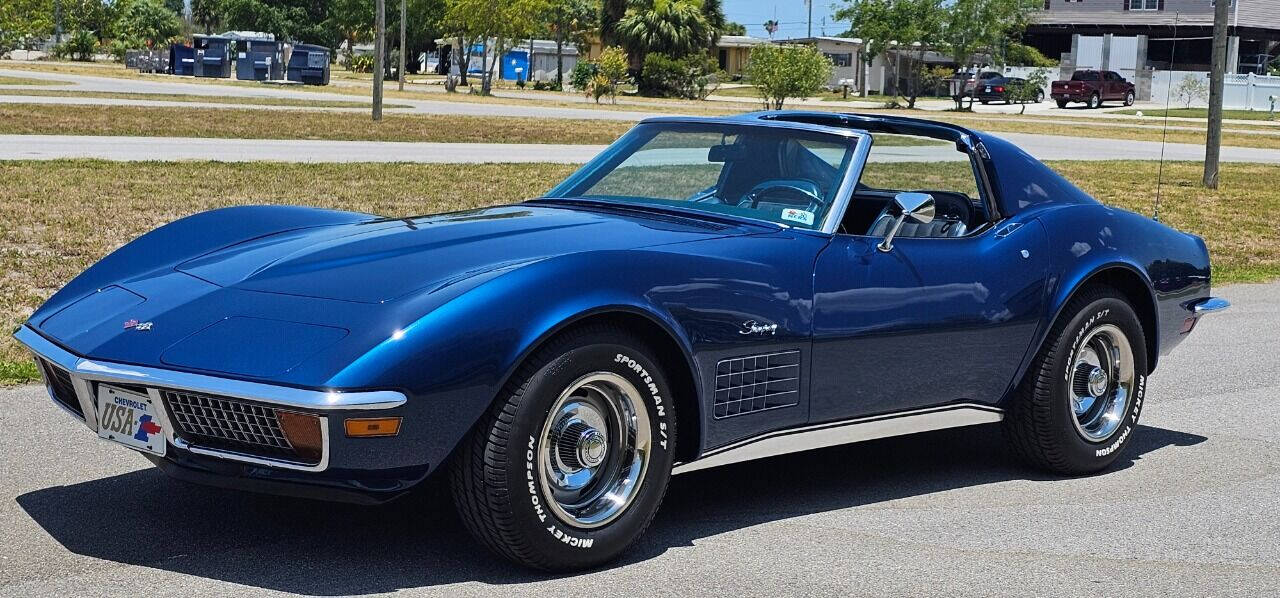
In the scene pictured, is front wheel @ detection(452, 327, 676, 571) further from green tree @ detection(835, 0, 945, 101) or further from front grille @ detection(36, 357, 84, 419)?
green tree @ detection(835, 0, 945, 101)

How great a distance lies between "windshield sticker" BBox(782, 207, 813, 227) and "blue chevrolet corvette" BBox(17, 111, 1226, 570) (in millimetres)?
13

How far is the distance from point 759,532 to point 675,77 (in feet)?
187

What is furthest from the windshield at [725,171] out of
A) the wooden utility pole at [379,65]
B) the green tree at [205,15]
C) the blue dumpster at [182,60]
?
the green tree at [205,15]

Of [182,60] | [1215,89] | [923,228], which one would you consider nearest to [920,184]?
[923,228]

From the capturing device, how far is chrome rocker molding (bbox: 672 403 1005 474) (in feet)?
15.1

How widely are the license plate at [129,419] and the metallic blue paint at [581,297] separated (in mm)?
78

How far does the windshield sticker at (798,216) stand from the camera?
5055 mm

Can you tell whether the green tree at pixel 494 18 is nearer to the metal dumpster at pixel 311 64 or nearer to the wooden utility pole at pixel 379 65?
the metal dumpster at pixel 311 64

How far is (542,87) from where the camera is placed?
233 ft

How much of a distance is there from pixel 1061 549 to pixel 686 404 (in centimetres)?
128

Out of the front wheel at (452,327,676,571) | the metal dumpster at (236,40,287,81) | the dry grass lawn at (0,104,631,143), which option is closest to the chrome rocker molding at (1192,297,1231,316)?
the front wheel at (452,327,676,571)

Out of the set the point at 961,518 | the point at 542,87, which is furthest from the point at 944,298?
the point at 542,87

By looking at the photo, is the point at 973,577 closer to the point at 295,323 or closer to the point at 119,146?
the point at 295,323

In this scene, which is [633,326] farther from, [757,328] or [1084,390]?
[1084,390]
